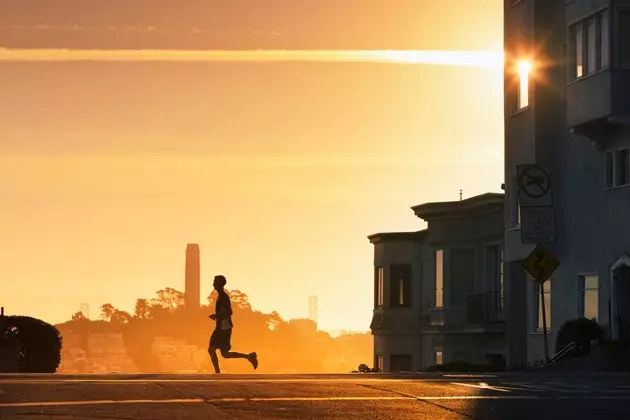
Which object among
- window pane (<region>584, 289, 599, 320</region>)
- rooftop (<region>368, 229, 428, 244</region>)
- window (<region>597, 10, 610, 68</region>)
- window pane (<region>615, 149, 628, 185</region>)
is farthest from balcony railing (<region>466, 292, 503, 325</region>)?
window (<region>597, 10, 610, 68</region>)

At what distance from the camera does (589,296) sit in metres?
44.1

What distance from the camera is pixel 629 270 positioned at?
138ft

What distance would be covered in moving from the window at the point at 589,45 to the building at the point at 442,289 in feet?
47.6

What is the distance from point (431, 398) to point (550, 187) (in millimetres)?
26321

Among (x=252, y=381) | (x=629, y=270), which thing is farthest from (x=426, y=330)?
(x=252, y=381)

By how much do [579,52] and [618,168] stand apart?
3494mm

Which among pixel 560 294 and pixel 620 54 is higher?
pixel 620 54

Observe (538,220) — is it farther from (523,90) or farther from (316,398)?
(316,398)

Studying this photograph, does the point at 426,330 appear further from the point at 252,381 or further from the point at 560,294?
the point at 252,381

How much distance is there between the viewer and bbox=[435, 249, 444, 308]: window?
6256 cm

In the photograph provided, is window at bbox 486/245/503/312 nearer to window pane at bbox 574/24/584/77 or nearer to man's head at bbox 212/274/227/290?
window pane at bbox 574/24/584/77

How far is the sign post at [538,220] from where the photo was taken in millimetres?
37438

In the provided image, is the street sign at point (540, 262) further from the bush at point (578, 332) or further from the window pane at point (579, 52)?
the window pane at point (579, 52)

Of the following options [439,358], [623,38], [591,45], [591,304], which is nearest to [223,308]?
[623,38]
